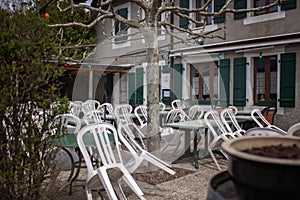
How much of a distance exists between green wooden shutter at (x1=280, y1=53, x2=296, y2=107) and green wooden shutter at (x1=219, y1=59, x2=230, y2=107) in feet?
5.44

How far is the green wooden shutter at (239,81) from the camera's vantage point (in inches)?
346

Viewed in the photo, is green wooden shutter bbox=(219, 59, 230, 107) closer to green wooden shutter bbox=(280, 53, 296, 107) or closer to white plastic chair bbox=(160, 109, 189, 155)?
green wooden shutter bbox=(280, 53, 296, 107)

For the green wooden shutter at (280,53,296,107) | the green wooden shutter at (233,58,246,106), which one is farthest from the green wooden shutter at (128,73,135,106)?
the green wooden shutter at (280,53,296,107)

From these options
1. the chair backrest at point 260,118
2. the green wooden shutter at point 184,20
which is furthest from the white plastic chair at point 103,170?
the green wooden shutter at point 184,20

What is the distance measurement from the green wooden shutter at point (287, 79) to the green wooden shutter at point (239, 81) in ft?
3.60

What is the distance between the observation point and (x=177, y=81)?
10727mm

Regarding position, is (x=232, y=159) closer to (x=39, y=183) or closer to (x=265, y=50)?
(x=39, y=183)

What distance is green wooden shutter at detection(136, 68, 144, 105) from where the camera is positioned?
12.1 meters

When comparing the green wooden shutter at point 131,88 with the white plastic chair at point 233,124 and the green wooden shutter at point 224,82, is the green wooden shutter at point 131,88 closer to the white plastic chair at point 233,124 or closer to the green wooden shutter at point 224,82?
the green wooden shutter at point 224,82

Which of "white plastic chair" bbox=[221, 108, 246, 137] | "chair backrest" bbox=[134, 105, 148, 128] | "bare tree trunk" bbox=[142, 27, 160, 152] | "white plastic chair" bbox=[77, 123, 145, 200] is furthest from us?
"chair backrest" bbox=[134, 105, 148, 128]

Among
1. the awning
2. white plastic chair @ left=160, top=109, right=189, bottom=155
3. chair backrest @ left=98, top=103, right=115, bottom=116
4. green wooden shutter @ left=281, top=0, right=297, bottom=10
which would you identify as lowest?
white plastic chair @ left=160, top=109, right=189, bottom=155

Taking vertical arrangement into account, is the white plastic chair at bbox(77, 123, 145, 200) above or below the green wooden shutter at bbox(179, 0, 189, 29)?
below

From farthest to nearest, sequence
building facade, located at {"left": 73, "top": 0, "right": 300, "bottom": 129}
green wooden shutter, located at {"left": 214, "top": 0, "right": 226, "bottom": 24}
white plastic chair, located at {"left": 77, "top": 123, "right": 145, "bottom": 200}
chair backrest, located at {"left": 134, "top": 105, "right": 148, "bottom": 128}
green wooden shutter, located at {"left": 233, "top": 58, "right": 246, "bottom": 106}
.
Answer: green wooden shutter, located at {"left": 214, "top": 0, "right": 226, "bottom": 24}, green wooden shutter, located at {"left": 233, "top": 58, "right": 246, "bottom": 106}, building facade, located at {"left": 73, "top": 0, "right": 300, "bottom": 129}, chair backrest, located at {"left": 134, "top": 105, "right": 148, "bottom": 128}, white plastic chair, located at {"left": 77, "top": 123, "right": 145, "bottom": 200}

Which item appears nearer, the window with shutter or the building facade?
the building facade
